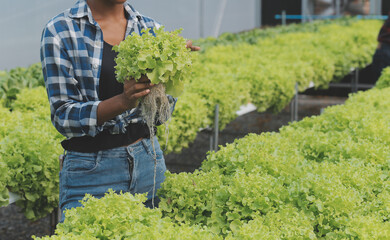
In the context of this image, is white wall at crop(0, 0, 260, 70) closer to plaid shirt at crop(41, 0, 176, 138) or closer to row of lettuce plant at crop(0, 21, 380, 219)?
row of lettuce plant at crop(0, 21, 380, 219)

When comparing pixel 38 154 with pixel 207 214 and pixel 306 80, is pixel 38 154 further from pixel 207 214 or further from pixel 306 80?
pixel 306 80

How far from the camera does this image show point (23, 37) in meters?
9.45

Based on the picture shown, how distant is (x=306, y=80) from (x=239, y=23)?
10809 millimetres

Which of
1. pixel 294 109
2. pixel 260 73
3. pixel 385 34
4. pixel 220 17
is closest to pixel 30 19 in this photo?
pixel 260 73

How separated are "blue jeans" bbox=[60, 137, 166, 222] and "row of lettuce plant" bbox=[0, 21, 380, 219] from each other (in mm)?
1348

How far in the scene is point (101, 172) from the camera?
3.04 meters

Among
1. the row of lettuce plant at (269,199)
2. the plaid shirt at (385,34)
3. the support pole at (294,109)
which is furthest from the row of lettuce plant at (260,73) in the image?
the row of lettuce plant at (269,199)

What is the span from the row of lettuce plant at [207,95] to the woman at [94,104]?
4.06 feet

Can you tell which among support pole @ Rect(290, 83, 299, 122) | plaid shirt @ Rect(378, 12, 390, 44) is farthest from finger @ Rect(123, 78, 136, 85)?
plaid shirt @ Rect(378, 12, 390, 44)

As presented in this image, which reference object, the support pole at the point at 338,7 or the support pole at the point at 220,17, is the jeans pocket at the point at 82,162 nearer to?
the support pole at the point at 220,17

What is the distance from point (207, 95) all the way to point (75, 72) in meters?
4.01

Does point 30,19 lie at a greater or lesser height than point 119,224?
greater

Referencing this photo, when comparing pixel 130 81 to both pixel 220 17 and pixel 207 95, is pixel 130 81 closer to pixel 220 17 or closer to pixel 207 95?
pixel 207 95

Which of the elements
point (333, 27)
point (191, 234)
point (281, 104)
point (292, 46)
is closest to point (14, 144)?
point (191, 234)
